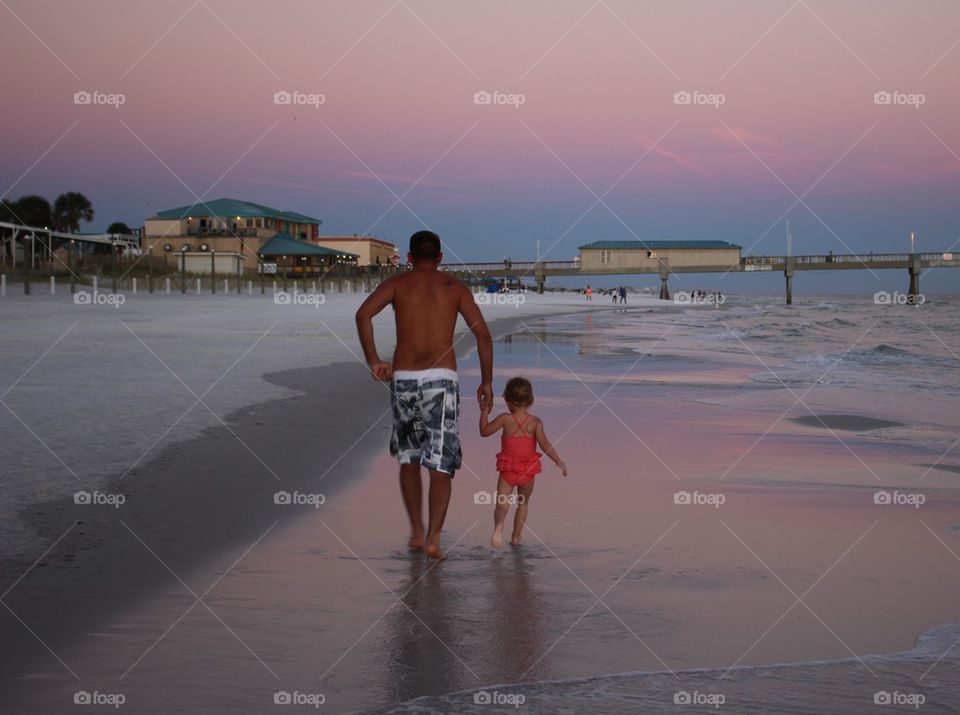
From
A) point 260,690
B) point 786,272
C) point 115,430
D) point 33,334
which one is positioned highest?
point 786,272

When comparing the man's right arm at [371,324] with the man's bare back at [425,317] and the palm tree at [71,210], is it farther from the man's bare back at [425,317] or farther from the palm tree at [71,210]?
the palm tree at [71,210]

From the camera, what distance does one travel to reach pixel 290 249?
91.1 m

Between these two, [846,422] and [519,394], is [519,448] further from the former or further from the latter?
[846,422]

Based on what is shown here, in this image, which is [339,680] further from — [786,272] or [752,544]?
[786,272]

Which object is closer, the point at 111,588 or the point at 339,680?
the point at 339,680

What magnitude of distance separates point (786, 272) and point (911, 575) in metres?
117

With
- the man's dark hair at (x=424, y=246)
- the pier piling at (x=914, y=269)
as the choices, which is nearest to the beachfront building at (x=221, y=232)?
the pier piling at (x=914, y=269)

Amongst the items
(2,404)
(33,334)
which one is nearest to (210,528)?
(2,404)

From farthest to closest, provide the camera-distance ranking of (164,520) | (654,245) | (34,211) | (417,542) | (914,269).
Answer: (654,245) → (914,269) → (34,211) → (164,520) → (417,542)

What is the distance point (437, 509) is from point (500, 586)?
81 cm

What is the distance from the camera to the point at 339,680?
4.29 m

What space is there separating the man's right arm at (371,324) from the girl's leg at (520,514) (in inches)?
39.7

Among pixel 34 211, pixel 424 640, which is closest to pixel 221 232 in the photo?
pixel 34 211

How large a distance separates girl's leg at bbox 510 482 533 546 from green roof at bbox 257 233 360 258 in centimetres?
8263
